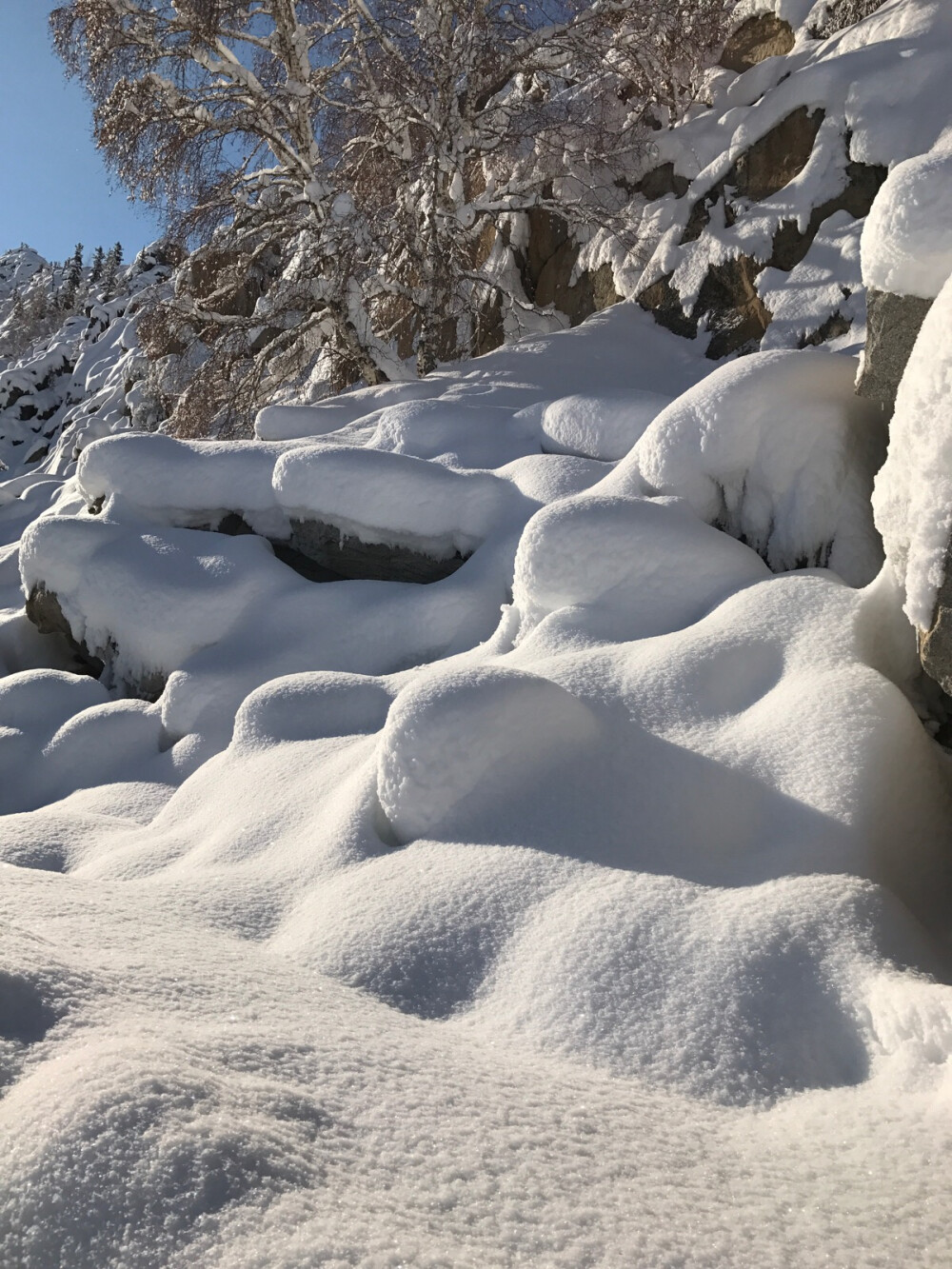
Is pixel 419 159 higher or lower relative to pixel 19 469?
higher

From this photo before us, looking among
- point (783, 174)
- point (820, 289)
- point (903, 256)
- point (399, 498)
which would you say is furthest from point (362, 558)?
point (783, 174)

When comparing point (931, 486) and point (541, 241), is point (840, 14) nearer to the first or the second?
point (541, 241)

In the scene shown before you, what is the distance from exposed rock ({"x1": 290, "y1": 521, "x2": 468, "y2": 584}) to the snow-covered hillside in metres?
0.02

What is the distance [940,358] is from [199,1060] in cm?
197

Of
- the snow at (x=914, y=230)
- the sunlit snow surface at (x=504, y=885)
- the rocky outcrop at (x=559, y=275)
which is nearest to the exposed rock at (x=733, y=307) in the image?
the rocky outcrop at (x=559, y=275)

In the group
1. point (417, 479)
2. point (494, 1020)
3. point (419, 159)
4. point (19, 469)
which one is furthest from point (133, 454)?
point (19, 469)

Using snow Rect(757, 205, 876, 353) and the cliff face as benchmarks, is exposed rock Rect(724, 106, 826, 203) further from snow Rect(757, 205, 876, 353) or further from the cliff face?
snow Rect(757, 205, 876, 353)

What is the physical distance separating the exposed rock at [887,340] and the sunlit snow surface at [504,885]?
0.25m

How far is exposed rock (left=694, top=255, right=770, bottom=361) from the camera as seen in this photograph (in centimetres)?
637

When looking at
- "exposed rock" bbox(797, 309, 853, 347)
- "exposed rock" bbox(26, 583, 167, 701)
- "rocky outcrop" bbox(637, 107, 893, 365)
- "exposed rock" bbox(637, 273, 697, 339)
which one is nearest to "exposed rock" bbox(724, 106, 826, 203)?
"rocky outcrop" bbox(637, 107, 893, 365)

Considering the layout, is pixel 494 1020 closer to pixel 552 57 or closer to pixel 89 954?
pixel 89 954

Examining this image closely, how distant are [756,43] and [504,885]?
8.25 meters

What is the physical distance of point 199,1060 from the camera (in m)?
1.24

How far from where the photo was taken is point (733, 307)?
21.5 feet
